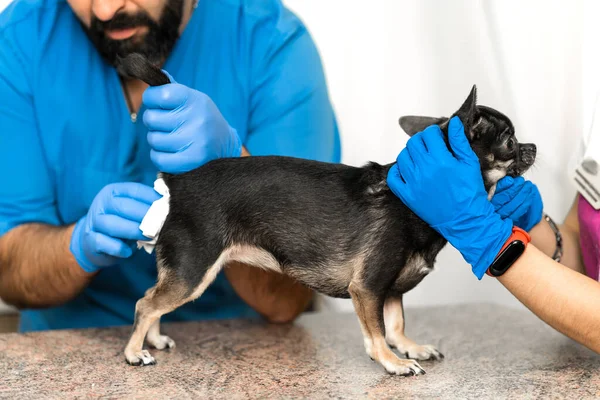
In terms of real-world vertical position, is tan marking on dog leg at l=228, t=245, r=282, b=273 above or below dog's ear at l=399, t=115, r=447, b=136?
below

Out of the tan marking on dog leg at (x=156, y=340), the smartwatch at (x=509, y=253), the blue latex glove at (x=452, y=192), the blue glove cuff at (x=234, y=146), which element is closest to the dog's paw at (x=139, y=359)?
the tan marking on dog leg at (x=156, y=340)

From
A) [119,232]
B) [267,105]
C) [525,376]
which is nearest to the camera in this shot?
[525,376]

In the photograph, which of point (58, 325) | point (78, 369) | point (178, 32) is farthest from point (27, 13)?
point (78, 369)

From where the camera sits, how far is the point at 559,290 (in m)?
1.34

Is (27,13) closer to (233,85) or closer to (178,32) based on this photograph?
(178,32)

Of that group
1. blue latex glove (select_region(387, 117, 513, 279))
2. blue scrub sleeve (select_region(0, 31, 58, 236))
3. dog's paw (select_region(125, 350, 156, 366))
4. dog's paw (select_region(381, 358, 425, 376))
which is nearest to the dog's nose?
blue latex glove (select_region(387, 117, 513, 279))

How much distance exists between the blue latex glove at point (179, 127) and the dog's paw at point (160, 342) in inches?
15.3

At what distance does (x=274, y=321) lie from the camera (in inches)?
74.1

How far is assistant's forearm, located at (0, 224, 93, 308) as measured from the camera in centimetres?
166

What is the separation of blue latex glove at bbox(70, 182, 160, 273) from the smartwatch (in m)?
0.72

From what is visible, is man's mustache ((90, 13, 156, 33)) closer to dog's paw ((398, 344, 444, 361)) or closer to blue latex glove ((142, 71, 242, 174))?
blue latex glove ((142, 71, 242, 174))

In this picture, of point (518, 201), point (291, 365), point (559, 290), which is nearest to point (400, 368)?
point (291, 365)

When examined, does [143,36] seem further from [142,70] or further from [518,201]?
[518,201]

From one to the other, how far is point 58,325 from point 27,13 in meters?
0.89
